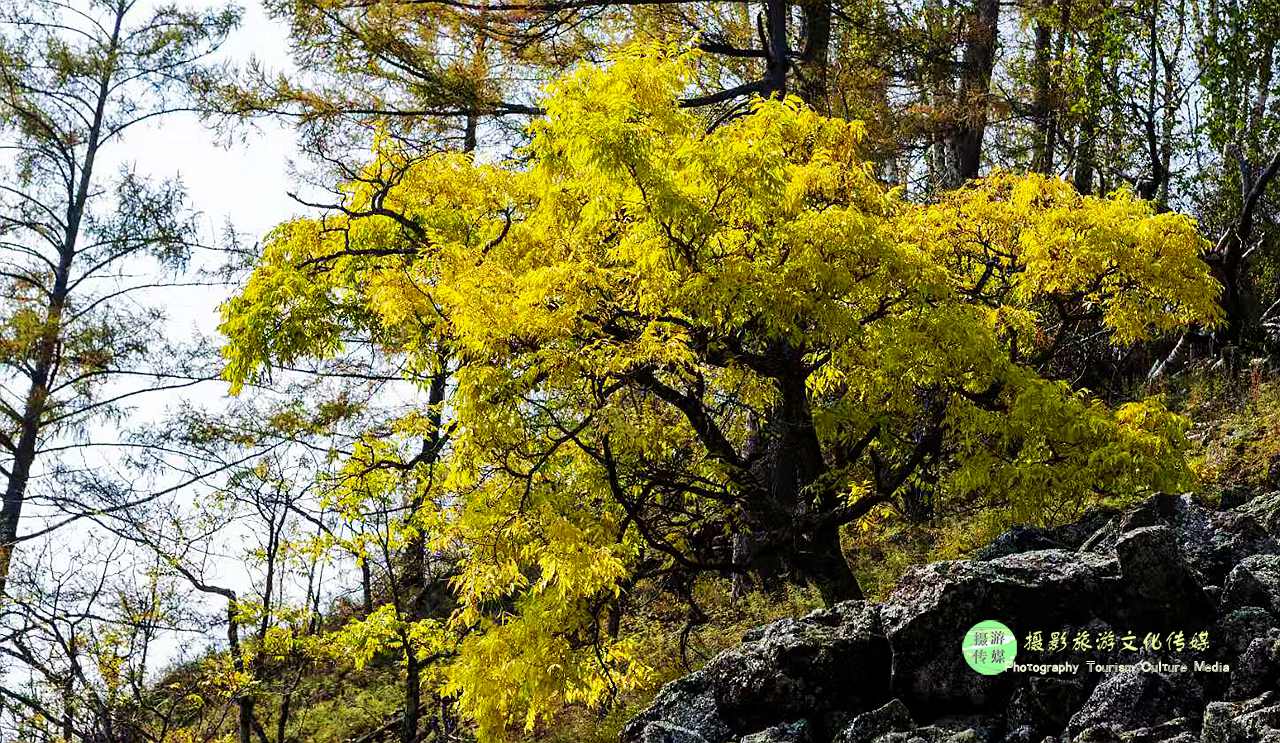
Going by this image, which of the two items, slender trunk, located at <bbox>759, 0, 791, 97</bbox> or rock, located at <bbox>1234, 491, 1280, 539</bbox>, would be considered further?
slender trunk, located at <bbox>759, 0, 791, 97</bbox>

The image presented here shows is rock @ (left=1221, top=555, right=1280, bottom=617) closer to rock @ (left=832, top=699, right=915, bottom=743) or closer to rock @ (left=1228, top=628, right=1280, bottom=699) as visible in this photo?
rock @ (left=1228, top=628, right=1280, bottom=699)

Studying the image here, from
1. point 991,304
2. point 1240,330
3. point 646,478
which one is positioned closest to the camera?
point 646,478

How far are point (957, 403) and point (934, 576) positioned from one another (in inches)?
102

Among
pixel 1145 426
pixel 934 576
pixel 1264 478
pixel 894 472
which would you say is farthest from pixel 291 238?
pixel 1264 478

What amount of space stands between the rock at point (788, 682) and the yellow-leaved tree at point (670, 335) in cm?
127

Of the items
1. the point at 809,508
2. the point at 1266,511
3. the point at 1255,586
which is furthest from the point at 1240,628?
the point at 809,508

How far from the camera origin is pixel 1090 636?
540 centimetres

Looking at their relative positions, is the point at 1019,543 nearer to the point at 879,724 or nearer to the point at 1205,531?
the point at 1205,531

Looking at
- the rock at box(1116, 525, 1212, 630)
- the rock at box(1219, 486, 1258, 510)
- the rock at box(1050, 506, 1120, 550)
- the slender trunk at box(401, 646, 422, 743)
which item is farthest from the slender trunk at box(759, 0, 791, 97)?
the rock at box(1116, 525, 1212, 630)

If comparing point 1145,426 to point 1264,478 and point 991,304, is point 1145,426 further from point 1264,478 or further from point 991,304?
point 1264,478

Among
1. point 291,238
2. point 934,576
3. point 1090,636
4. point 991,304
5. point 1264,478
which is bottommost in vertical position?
point 1090,636

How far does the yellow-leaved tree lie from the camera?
7.18m

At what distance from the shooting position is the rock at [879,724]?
5.29 metres

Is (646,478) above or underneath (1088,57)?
underneath
